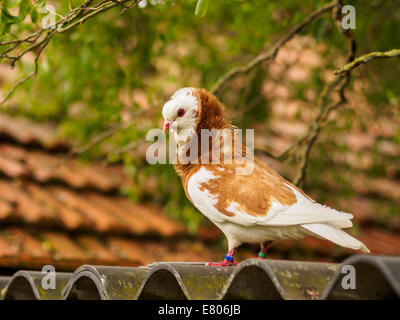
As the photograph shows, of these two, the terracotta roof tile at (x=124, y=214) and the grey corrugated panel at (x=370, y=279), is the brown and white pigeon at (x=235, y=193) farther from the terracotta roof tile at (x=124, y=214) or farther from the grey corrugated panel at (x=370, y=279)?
the terracotta roof tile at (x=124, y=214)

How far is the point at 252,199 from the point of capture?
1568 mm

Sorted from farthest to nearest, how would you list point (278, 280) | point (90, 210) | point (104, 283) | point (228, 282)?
1. point (90, 210)
2. point (104, 283)
3. point (228, 282)
4. point (278, 280)

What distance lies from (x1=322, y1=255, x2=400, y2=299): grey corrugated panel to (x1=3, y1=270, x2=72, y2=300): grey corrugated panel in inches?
37.2

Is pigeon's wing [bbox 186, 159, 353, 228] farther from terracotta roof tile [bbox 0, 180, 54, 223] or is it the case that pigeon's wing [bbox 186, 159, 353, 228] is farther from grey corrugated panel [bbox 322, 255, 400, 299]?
terracotta roof tile [bbox 0, 180, 54, 223]

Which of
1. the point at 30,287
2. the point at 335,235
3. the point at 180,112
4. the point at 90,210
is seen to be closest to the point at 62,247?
the point at 90,210

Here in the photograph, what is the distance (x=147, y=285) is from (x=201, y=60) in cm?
285

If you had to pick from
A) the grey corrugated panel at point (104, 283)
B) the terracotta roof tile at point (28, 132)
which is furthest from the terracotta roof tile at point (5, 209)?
the grey corrugated panel at point (104, 283)

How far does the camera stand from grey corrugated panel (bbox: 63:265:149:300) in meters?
1.56

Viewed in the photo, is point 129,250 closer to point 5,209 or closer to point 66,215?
point 66,215

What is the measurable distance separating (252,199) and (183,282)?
32cm

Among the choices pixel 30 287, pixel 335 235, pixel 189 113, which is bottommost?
pixel 30 287

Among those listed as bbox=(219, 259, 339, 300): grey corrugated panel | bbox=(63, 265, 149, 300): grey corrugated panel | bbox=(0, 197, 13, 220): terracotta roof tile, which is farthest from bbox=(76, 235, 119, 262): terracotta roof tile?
bbox=(219, 259, 339, 300): grey corrugated panel

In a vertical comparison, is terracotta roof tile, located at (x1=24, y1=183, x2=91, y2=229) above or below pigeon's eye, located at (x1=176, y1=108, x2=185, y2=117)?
below
